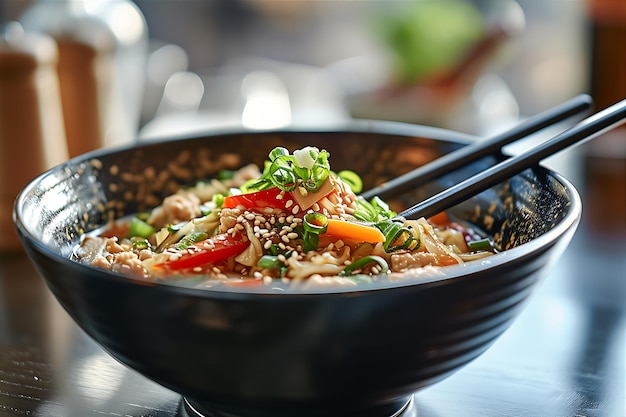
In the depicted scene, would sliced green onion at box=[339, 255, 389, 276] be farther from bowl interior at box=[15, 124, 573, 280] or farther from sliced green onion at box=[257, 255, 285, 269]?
bowl interior at box=[15, 124, 573, 280]

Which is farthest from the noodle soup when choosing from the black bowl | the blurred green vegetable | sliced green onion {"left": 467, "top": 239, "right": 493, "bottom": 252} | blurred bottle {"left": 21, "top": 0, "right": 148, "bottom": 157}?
the blurred green vegetable

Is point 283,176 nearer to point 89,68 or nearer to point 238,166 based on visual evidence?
point 238,166

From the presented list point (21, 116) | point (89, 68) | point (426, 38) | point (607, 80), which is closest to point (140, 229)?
point (21, 116)

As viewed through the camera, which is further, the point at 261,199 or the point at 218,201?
the point at 218,201

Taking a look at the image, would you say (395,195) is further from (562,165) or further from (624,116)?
(562,165)

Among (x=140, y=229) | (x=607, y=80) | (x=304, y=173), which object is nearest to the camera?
(x=304, y=173)

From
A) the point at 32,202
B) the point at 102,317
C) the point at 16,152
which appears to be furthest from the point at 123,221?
the point at 102,317

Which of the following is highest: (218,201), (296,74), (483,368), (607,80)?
(218,201)
